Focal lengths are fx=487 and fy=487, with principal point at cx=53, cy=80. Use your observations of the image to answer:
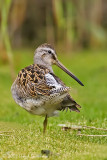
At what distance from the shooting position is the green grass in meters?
4.66

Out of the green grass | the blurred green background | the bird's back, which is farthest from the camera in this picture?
the bird's back

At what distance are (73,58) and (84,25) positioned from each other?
56.9 inches

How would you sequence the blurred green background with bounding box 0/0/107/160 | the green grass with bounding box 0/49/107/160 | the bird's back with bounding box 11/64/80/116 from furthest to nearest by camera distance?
the bird's back with bounding box 11/64/80/116
the blurred green background with bounding box 0/0/107/160
the green grass with bounding box 0/49/107/160

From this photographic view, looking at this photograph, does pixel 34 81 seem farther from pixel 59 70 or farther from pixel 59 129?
pixel 59 70

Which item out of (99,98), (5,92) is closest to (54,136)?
(99,98)

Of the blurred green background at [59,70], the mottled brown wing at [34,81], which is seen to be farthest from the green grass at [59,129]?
the mottled brown wing at [34,81]

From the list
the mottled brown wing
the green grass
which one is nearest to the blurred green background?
the green grass

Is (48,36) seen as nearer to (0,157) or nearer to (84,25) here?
(84,25)

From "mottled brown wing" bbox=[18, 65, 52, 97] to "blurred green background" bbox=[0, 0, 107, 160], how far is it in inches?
19.4

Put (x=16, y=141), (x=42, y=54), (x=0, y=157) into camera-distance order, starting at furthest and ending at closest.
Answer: (x=42, y=54) < (x=16, y=141) < (x=0, y=157)

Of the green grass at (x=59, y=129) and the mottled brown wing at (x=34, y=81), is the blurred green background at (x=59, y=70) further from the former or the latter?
the mottled brown wing at (x=34, y=81)

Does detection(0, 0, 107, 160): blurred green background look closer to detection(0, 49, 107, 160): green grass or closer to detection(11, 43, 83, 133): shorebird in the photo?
detection(0, 49, 107, 160): green grass

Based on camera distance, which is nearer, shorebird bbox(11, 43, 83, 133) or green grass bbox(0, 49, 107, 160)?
green grass bbox(0, 49, 107, 160)

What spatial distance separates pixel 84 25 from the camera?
17.0 meters
